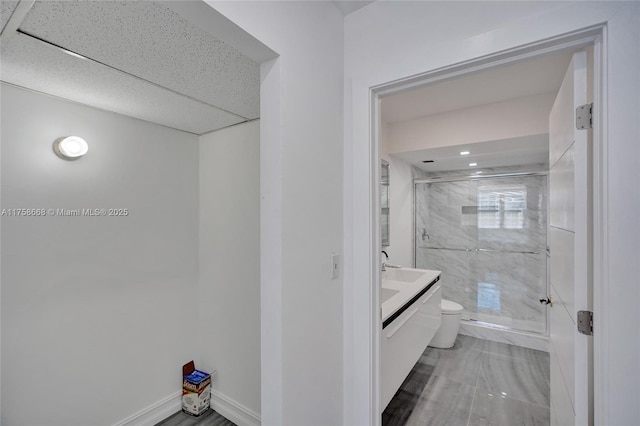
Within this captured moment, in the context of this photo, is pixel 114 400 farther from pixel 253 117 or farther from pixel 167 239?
pixel 253 117

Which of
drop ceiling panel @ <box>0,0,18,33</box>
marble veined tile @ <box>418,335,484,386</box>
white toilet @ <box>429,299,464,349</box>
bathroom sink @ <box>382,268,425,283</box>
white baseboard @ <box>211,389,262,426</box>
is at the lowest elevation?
marble veined tile @ <box>418,335,484,386</box>

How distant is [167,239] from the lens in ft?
6.92

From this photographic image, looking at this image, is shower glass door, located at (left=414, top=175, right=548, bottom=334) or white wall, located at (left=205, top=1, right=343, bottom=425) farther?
shower glass door, located at (left=414, top=175, right=548, bottom=334)

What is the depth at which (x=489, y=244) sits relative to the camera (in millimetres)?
3928

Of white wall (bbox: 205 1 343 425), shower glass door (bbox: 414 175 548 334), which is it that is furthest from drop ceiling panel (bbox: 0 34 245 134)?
shower glass door (bbox: 414 175 548 334)

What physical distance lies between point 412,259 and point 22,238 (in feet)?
12.1

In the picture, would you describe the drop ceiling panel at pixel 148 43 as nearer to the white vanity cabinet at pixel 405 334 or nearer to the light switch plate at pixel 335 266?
the light switch plate at pixel 335 266

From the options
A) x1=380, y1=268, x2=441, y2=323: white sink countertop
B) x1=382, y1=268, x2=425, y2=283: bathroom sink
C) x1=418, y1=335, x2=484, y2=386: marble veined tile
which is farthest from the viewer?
x1=382, y1=268, x2=425, y2=283: bathroom sink

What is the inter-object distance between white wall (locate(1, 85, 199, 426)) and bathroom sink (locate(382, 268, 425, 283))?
1.80m

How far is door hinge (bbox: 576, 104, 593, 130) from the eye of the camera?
3.27 ft

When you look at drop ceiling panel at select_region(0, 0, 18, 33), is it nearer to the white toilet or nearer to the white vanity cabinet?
the white vanity cabinet

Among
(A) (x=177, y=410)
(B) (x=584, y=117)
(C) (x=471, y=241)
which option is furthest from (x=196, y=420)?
(C) (x=471, y=241)

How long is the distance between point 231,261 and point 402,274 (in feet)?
5.72

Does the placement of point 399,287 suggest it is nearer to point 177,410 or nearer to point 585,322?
point 585,322
